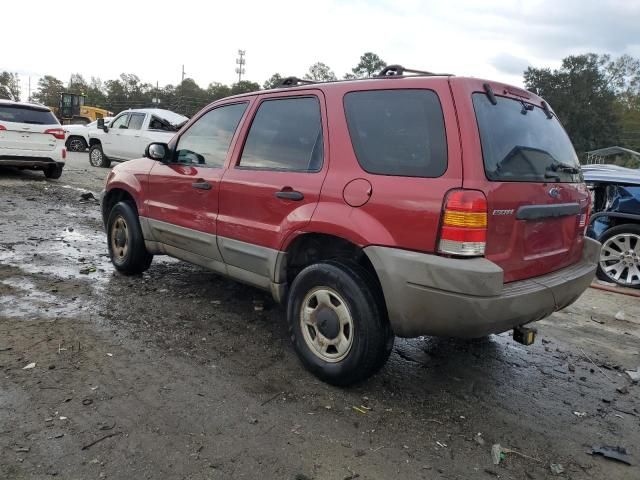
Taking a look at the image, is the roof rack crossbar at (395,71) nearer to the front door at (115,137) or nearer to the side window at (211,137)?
the side window at (211,137)

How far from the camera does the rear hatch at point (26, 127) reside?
11.0 m

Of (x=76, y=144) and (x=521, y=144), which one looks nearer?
(x=521, y=144)

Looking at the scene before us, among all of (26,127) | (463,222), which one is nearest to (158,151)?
(463,222)

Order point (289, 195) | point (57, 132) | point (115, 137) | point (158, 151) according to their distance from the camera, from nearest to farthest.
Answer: point (289, 195) → point (158, 151) → point (57, 132) → point (115, 137)

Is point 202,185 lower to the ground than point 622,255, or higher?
higher

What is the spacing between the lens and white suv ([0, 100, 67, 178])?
36.2 ft

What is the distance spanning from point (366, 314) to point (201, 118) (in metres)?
2.53

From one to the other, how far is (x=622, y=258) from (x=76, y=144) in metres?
22.3

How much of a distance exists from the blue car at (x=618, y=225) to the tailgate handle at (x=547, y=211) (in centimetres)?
354

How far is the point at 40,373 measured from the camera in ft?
10.5

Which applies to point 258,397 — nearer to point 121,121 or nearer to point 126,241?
point 126,241

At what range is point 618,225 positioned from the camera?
255 inches

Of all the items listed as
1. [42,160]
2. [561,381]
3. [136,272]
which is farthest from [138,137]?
[561,381]

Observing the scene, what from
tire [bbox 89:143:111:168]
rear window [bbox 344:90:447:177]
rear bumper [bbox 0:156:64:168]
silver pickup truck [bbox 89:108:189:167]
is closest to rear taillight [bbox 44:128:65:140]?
rear bumper [bbox 0:156:64:168]
